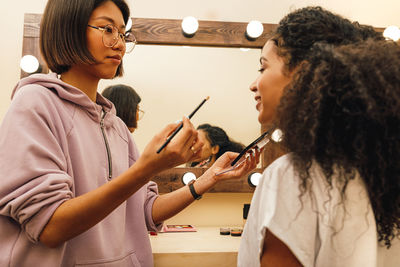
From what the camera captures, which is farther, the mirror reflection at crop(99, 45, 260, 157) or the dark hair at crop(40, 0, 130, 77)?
the mirror reflection at crop(99, 45, 260, 157)

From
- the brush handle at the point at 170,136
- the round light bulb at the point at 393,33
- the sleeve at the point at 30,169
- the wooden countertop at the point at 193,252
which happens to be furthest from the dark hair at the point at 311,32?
the round light bulb at the point at 393,33

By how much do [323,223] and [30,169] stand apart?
1.54 ft

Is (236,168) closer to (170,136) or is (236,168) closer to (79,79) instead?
(170,136)

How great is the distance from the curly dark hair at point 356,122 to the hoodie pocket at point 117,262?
451 millimetres

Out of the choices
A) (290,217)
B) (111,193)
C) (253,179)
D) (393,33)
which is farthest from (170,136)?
(393,33)

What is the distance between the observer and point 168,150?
1.90ft

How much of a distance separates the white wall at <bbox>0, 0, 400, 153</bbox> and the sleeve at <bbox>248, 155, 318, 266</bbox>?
1069mm

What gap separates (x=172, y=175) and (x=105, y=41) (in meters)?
0.86

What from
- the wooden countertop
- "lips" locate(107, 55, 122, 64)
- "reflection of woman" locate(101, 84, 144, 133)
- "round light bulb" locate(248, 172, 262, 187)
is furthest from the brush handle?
"round light bulb" locate(248, 172, 262, 187)

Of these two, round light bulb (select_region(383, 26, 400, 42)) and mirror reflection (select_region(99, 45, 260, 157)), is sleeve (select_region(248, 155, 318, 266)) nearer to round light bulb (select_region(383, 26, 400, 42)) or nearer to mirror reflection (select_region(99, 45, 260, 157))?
mirror reflection (select_region(99, 45, 260, 157))

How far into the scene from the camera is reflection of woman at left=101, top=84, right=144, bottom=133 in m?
1.43

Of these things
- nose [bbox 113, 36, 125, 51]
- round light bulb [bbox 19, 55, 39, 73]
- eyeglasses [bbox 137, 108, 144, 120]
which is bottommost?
eyeglasses [bbox 137, 108, 144, 120]

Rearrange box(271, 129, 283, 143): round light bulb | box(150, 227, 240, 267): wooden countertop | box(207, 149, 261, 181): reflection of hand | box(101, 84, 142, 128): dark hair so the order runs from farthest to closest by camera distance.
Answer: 1. box(101, 84, 142, 128): dark hair
2. box(150, 227, 240, 267): wooden countertop
3. box(207, 149, 261, 181): reflection of hand
4. box(271, 129, 283, 143): round light bulb

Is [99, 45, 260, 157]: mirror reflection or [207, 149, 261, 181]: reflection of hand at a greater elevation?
[99, 45, 260, 157]: mirror reflection
